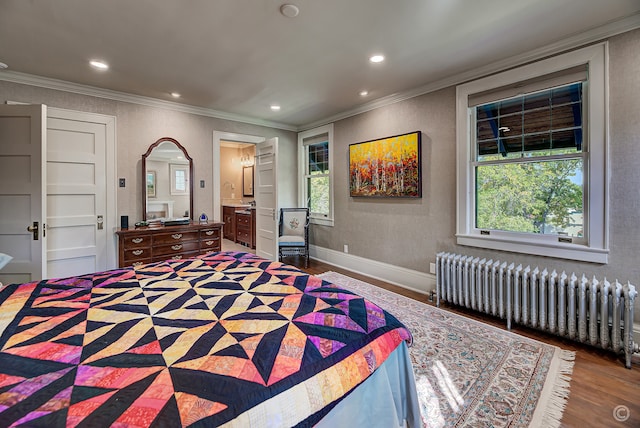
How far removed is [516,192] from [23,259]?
15.5ft

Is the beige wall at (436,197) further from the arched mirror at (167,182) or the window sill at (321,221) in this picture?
the arched mirror at (167,182)

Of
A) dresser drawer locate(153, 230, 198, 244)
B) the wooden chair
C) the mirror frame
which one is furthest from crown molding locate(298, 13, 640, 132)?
the mirror frame

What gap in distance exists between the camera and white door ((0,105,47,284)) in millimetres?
2553

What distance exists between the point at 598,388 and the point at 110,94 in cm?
534

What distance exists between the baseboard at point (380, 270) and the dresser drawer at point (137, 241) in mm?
2654

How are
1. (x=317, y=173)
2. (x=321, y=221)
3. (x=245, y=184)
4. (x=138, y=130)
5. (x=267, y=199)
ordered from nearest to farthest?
(x=138, y=130), (x=267, y=199), (x=321, y=221), (x=317, y=173), (x=245, y=184)

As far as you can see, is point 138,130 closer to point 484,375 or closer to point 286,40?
point 286,40

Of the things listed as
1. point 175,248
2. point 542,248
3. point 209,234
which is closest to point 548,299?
point 542,248

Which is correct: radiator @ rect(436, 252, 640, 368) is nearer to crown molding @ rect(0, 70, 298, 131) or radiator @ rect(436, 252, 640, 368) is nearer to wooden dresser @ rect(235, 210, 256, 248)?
crown molding @ rect(0, 70, 298, 131)

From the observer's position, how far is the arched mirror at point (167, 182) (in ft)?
12.6

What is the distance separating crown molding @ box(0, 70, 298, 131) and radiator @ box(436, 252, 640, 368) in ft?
12.5

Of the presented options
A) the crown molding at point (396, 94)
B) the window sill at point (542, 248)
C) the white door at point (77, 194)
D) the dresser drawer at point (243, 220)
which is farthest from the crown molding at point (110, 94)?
the window sill at point (542, 248)

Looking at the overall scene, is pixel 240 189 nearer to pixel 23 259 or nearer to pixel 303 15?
pixel 23 259

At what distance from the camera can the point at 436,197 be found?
11.1 feet
